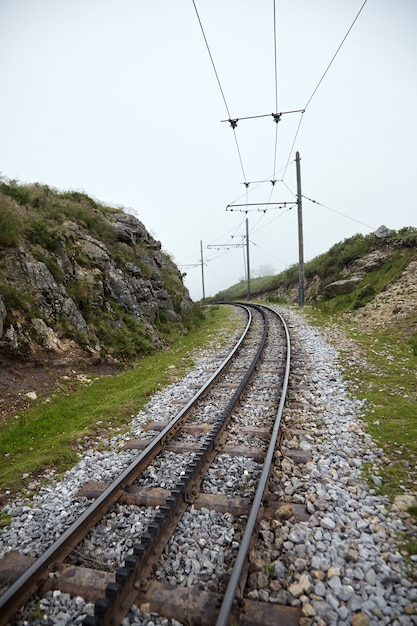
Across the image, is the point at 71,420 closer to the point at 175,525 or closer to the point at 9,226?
the point at 175,525

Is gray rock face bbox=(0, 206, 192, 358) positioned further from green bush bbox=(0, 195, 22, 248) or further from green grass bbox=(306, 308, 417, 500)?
green grass bbox=(306, 308, 417, 500)

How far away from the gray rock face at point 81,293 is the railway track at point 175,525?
4961mm

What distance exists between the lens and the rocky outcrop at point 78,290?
939 cm

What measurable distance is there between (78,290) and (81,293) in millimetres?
144

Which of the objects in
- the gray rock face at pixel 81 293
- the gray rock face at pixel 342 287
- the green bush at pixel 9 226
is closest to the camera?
the gray rock face at pixel 81 293

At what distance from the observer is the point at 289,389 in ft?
26.3

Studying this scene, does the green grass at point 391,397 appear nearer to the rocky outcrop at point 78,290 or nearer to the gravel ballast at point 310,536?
the gravel ballast at point 310,536

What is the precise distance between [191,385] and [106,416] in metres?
2.48

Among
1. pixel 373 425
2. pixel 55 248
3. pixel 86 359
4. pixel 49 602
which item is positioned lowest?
pixel 49 602

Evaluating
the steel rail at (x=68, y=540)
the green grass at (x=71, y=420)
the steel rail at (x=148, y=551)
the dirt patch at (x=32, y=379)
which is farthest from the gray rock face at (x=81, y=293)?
the steel rail at (x=148, y=551)

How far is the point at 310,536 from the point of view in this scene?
143 inches

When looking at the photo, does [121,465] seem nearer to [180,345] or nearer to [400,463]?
[400,463]

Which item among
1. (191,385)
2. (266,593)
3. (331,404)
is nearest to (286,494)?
(266,593)

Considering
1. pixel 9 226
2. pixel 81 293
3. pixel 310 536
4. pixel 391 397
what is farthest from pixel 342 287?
pixel 310 536
